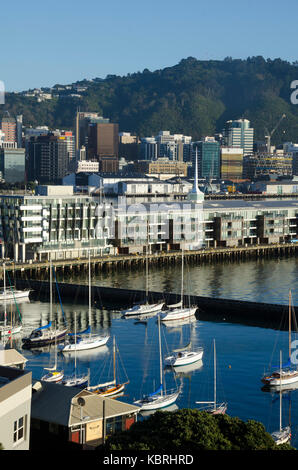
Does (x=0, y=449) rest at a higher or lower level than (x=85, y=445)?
higher

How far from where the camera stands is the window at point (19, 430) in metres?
18.0

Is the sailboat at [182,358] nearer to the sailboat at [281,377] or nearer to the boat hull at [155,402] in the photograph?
the sailboat at [281,377]

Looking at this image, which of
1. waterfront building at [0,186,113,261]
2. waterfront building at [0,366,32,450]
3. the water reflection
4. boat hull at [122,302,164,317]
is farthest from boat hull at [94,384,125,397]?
waterfront building at [0,186,113,261]

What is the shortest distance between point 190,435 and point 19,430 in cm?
378

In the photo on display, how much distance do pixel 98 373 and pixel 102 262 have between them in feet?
101

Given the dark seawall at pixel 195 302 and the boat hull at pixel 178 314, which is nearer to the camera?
the boat hull at pixel 178 314

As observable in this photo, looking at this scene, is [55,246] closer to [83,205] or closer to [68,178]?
[83,205]

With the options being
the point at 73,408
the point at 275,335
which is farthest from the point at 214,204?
the point at 73,408

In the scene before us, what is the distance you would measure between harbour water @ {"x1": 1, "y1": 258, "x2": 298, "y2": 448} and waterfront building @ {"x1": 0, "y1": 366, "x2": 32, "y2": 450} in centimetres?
1078

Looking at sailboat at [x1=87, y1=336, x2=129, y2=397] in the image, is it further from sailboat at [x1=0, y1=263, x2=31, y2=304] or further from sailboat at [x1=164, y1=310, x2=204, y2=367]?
sailboat at [x1=0, y1=263, x2=31, y2=304]

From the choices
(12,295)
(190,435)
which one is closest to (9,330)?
(12,295)

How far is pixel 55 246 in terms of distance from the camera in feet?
210

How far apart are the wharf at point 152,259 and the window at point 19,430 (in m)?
39.1

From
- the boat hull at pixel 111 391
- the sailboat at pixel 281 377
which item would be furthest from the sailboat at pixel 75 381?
the sailboat at pixel 281 377
